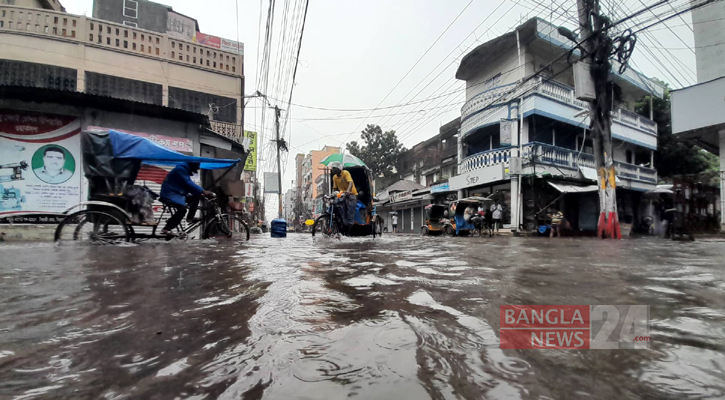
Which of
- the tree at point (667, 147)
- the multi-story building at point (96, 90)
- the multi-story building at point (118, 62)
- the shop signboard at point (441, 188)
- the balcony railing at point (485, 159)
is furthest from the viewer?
the tree at point (667, 147)

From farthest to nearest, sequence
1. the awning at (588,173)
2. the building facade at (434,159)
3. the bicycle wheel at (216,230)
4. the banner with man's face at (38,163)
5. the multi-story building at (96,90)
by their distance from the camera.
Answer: the building facade at (434,159) < the awning at (588,173) < the multi-story building at (96,90) < the banner with man's face at (38,163) < the bicycle wheel at (216,230)

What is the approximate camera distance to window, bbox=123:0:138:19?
1427 centimetres

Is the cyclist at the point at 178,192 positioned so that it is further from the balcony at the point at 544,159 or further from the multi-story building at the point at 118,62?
the balcony at the point at 544,159

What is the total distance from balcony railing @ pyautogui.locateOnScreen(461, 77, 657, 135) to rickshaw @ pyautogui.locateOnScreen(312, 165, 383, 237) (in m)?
7.74

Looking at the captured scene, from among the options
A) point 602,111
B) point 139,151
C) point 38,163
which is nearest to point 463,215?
point 602,111


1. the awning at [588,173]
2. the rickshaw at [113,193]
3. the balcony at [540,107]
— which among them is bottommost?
the rickshaw at [113,193]

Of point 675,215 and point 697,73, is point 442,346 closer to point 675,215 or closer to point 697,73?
point 675,215

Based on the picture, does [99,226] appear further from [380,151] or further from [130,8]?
[380,151]

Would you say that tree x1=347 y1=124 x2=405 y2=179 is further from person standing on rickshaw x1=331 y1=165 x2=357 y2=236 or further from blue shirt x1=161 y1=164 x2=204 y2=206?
blue shirt x1=161 y1=164 x2=204 y2=206

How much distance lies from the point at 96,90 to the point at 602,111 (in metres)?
16.5

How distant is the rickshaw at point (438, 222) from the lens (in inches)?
560

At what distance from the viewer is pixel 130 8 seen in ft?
47.1

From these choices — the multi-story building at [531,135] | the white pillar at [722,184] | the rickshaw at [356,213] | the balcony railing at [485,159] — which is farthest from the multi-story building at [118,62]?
the white pillar at [722,184]

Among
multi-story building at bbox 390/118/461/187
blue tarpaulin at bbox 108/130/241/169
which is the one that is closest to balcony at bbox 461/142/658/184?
multi-story building at bbox 390/118/461/187
